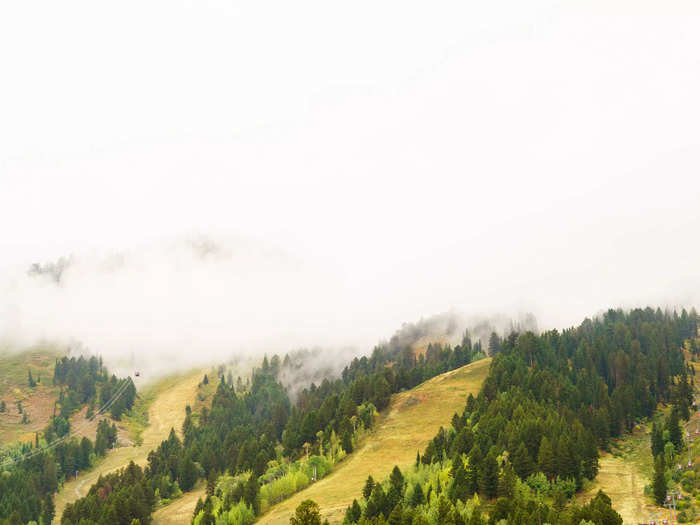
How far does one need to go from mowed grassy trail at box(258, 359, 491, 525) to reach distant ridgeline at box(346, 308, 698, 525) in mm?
8876

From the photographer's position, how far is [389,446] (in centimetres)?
15975

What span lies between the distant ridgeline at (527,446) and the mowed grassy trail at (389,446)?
8.88 metres

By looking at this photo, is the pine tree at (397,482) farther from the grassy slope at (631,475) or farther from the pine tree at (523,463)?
the grassy slope at (631,475)

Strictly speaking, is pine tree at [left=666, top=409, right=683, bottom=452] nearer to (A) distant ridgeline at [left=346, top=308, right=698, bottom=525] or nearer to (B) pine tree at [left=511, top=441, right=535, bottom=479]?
(A) distant ridgeline at [left=346, top=308, right=698, bottom=525]

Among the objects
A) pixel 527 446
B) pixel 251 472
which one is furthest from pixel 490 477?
pixel 251 472

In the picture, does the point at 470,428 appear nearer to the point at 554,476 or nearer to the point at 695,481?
the point at 554,476

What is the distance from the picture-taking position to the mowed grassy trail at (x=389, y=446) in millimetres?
127625

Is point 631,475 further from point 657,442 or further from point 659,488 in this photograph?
point 659,488

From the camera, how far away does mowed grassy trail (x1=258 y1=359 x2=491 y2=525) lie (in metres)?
128

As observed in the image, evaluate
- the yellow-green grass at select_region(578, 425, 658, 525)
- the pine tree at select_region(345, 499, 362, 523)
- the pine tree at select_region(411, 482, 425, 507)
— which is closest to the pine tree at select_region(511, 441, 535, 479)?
the yellow-green grass at select_region(578, 425, 658, 525)

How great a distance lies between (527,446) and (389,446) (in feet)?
155

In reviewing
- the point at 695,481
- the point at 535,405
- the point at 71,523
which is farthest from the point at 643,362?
the point at 71,523

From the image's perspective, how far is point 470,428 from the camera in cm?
13900

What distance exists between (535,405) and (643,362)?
60547 millimetres
